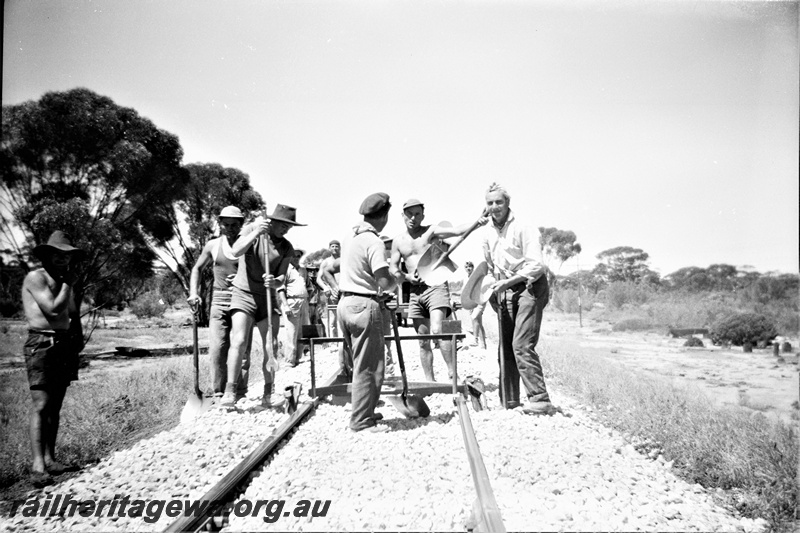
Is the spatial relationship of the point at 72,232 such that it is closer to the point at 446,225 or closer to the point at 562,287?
the point at 446,225

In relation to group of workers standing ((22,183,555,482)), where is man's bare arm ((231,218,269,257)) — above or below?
above

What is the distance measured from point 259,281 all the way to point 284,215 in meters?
0.80

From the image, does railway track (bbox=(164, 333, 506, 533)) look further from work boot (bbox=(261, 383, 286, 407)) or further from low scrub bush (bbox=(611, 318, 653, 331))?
low scrub bush (bbox=(611, 318, 653, 331))

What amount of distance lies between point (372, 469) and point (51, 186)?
1145 cm

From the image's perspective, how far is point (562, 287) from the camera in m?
29.3

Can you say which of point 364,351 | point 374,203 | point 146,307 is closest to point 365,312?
point 364,351

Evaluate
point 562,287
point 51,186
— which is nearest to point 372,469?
point 51,186

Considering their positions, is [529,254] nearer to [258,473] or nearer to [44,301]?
[258,473]

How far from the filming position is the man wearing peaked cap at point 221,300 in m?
6.13

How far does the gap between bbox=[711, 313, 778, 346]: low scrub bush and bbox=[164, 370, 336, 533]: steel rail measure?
8989 millimetres

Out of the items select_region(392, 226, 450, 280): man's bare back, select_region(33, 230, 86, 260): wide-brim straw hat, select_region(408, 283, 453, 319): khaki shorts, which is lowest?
select_region(408, 283, 453, 319): khaki shorts

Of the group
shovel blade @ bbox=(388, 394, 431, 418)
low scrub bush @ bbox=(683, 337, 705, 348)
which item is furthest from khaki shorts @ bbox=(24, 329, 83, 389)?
low scrub bush @ bbox=(683, 337, 705, 348)

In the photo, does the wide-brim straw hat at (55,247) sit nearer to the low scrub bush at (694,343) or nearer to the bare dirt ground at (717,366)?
the bare dirt ground at (717,366)

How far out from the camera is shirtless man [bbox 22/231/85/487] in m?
3.92
